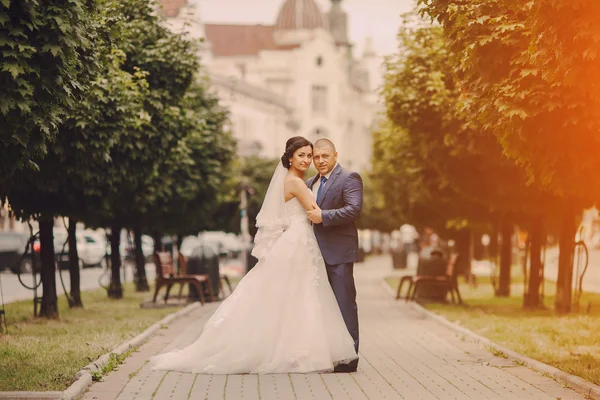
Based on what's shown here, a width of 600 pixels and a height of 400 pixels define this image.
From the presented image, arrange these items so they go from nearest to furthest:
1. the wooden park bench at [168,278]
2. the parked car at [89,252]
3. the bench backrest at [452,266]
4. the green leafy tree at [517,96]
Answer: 1. the green leafy tree at [517,96]
2. the wooden park bench at [168,278]
3. the bench backrest at [452,266]
4. the parked car at [89,252]

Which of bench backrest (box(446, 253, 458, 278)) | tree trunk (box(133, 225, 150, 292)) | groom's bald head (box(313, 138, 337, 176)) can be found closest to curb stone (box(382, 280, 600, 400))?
groom's bald head (box(313, 138, 337, 176))

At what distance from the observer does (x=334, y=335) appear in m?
12.2

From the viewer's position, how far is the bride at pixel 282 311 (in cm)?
1211

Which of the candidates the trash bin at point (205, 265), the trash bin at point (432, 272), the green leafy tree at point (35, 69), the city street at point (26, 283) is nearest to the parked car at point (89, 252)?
the city street at point (26, 283)

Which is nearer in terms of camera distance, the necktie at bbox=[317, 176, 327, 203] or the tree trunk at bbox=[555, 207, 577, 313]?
the necktie at bbox=[317, 176, 327, 203]

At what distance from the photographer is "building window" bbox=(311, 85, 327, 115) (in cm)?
15750

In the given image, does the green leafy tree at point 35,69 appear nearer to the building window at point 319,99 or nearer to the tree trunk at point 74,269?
the tree trunk at point 74,269

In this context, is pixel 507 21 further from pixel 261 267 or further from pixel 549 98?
pixel 261 267

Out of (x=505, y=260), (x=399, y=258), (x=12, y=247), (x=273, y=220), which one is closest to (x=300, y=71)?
(x=399, y=258)

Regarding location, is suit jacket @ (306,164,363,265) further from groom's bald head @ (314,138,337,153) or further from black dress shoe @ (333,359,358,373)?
black dress shoe @ (333,359,358,373)

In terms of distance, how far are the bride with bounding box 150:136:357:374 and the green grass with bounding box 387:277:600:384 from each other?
8.38 ft

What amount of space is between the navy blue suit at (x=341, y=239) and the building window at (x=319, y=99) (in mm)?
144280

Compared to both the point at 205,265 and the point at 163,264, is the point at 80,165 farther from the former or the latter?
the point at 205,265

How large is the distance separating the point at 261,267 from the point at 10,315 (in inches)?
390
